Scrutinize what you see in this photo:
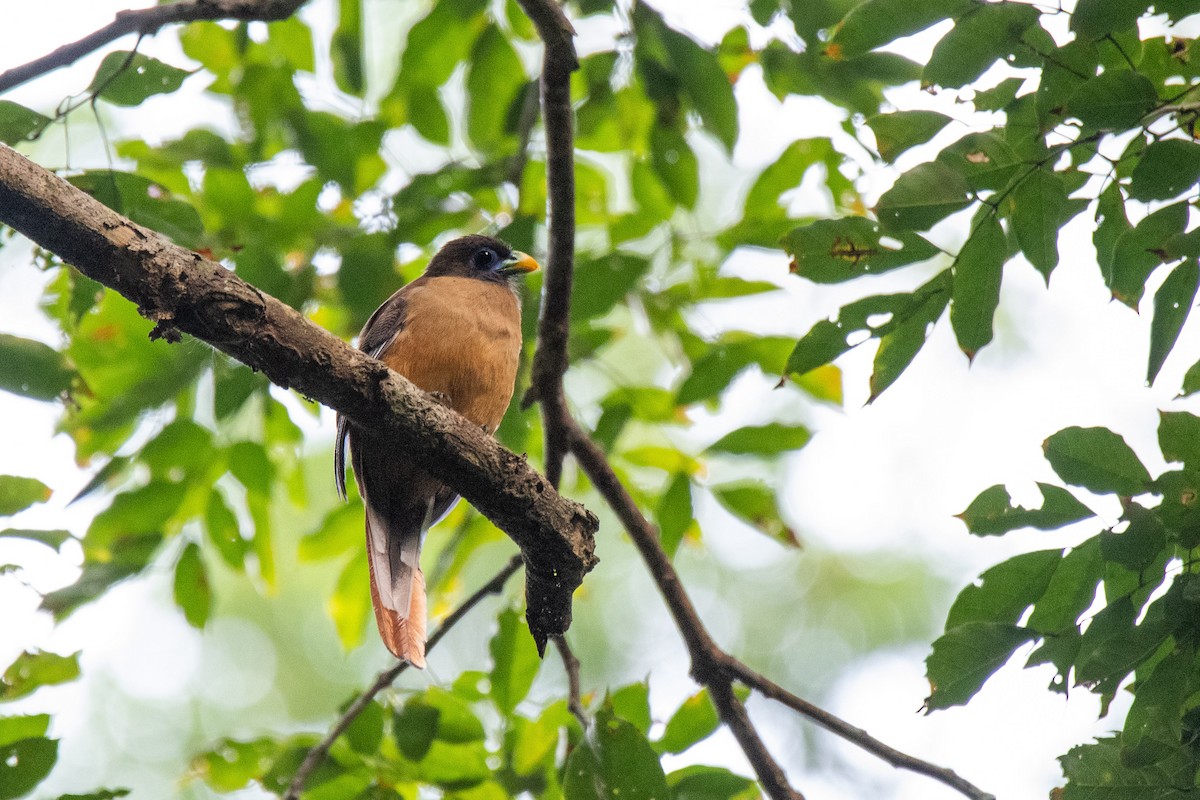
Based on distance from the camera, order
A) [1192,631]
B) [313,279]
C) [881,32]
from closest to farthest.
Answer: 1. [1192,631]
2. [881,32]
3. [313,279]

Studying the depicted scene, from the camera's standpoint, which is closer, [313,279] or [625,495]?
[625,495]

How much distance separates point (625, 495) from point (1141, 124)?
96.9 inches

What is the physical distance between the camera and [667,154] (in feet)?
16.3

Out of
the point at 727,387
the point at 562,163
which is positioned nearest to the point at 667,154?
the point at 562,163

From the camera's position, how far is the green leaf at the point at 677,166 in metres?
4.95

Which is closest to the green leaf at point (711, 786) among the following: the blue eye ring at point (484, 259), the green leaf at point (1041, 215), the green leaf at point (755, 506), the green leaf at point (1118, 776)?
the green leaf at point (1118, 776)

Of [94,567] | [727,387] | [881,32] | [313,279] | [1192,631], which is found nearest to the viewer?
[1192,631]

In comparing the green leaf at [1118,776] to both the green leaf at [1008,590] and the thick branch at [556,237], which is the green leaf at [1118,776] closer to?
the green leaf at [1008,590]

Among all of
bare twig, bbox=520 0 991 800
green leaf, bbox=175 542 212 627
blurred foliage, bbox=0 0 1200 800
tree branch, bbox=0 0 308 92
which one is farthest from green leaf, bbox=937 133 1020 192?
green leaf, bbox=175 542 212 627

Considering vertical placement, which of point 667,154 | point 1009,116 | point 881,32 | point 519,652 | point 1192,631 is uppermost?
point 667,154

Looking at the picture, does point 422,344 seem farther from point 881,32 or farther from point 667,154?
point 881,32

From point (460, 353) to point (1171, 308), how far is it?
8.72ft

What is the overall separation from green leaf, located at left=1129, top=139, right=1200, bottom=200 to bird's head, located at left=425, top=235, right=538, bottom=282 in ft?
10.4

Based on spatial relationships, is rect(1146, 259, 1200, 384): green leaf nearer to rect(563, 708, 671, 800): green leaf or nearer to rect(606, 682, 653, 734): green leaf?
rect(563, 708, 671, 800): green leaf
